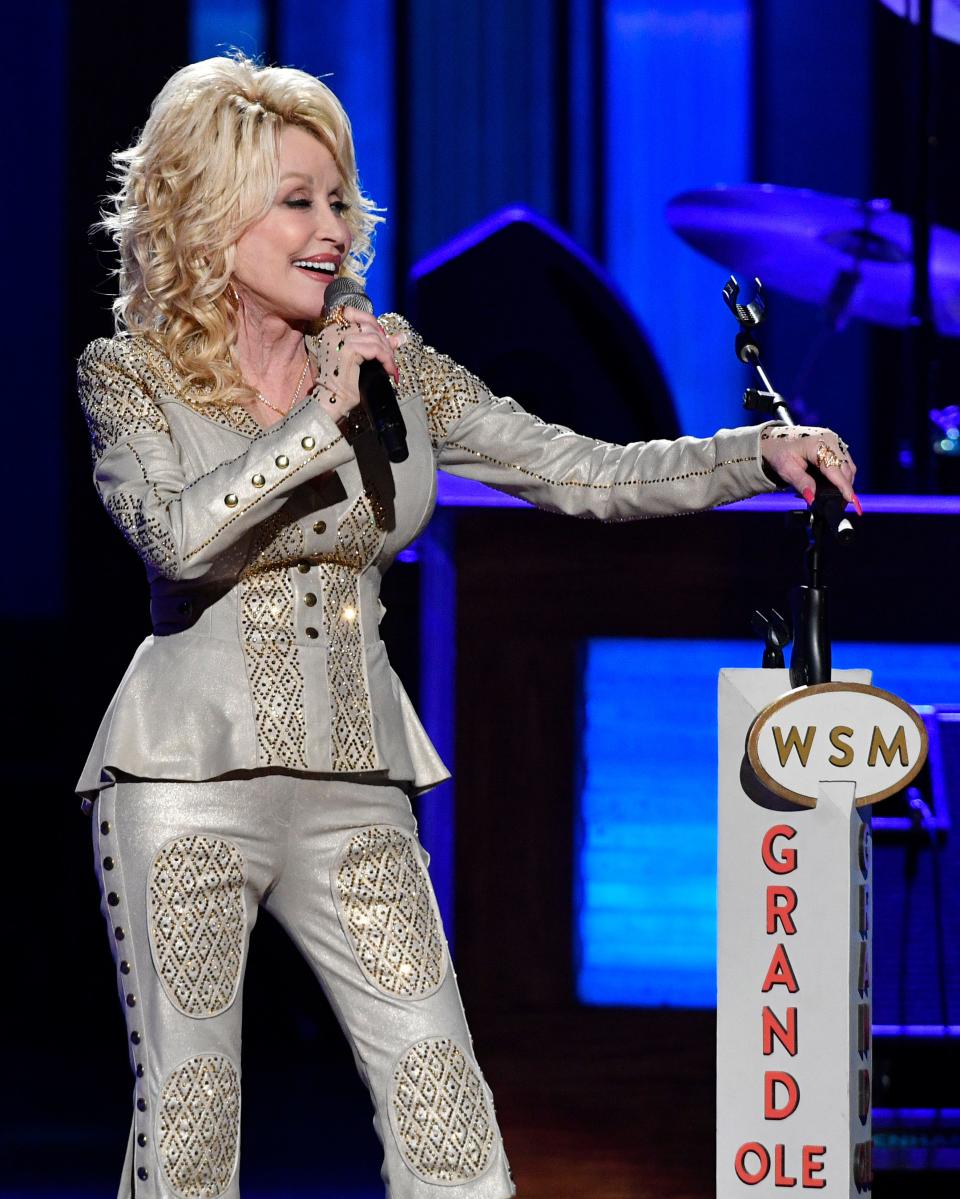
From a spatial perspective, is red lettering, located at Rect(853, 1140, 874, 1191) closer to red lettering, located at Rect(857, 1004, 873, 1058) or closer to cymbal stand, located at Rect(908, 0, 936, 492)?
red lettering, located at Rect(857, 1004, 873, 1058)

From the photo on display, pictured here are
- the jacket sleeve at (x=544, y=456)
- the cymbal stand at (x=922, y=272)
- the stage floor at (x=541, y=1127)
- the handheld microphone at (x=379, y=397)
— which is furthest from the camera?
the cymbal stand at (x=922, y=272)

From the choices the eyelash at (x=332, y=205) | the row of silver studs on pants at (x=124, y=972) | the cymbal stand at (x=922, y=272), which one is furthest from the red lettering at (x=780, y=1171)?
the cymbal stand at (x=922, y=272)

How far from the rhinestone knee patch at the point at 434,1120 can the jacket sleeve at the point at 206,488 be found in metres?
0.52

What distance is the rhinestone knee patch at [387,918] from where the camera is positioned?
6.21 feet

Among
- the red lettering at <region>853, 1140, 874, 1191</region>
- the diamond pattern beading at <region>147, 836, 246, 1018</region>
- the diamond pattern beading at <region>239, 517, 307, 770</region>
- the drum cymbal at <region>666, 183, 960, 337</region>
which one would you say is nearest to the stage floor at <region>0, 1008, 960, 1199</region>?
the red lettering at <region>853, 1140, 874, 1191</region>

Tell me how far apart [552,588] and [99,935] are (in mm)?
1712

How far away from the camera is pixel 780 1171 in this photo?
1927mm

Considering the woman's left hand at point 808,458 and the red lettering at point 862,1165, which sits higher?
the woman's left hand at point 808,458

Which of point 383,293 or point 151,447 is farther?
point 383,293

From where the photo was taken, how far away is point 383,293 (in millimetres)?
5629

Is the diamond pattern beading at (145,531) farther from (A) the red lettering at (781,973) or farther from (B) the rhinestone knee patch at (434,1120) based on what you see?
(A) the red lettering at (781,973)

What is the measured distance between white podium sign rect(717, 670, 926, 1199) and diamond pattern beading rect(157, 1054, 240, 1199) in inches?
19.8

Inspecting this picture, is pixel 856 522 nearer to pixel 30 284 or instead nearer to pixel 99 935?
pixel 99 935

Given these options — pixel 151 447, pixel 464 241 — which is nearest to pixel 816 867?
pixel 151 447
